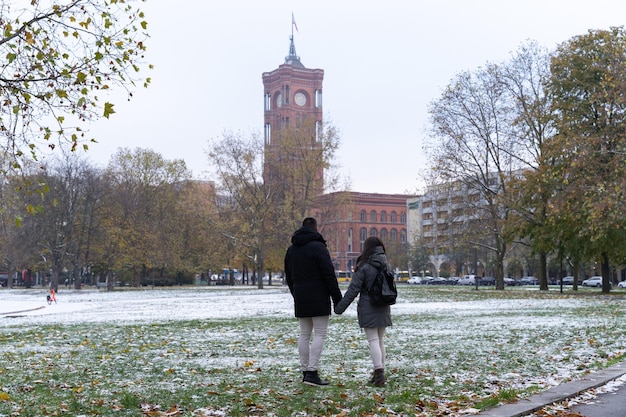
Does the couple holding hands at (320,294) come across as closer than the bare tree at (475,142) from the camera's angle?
Yes

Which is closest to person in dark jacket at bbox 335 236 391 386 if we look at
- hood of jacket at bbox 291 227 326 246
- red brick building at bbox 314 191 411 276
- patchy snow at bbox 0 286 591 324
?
hood of jacket at bbox 291 227 326 246

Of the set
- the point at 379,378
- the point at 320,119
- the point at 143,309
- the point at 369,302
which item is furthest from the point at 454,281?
the point at 379,378

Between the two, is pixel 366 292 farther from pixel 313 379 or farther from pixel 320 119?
pixel 320 119

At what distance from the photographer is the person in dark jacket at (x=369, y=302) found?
30.7 feet

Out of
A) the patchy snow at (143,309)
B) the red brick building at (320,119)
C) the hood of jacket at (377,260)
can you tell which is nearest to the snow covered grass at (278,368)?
the hood of jacket at (377,260)

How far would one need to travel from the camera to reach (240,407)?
7887 mm

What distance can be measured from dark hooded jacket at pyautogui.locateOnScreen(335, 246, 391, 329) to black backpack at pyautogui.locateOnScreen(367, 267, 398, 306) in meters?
0.05

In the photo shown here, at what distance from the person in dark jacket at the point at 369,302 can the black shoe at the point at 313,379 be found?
2.13 feet

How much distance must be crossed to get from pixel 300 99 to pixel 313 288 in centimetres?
14666

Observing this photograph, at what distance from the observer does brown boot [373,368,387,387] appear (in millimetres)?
9211

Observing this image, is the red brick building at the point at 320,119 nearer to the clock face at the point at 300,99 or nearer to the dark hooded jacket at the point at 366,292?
the clock face at the point at 300,99

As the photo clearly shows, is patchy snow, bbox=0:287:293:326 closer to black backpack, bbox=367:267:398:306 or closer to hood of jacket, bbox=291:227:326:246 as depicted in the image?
hood of jacket, bbox=291:227:326:246

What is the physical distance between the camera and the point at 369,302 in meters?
9.55

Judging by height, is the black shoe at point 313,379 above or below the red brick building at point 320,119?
below
